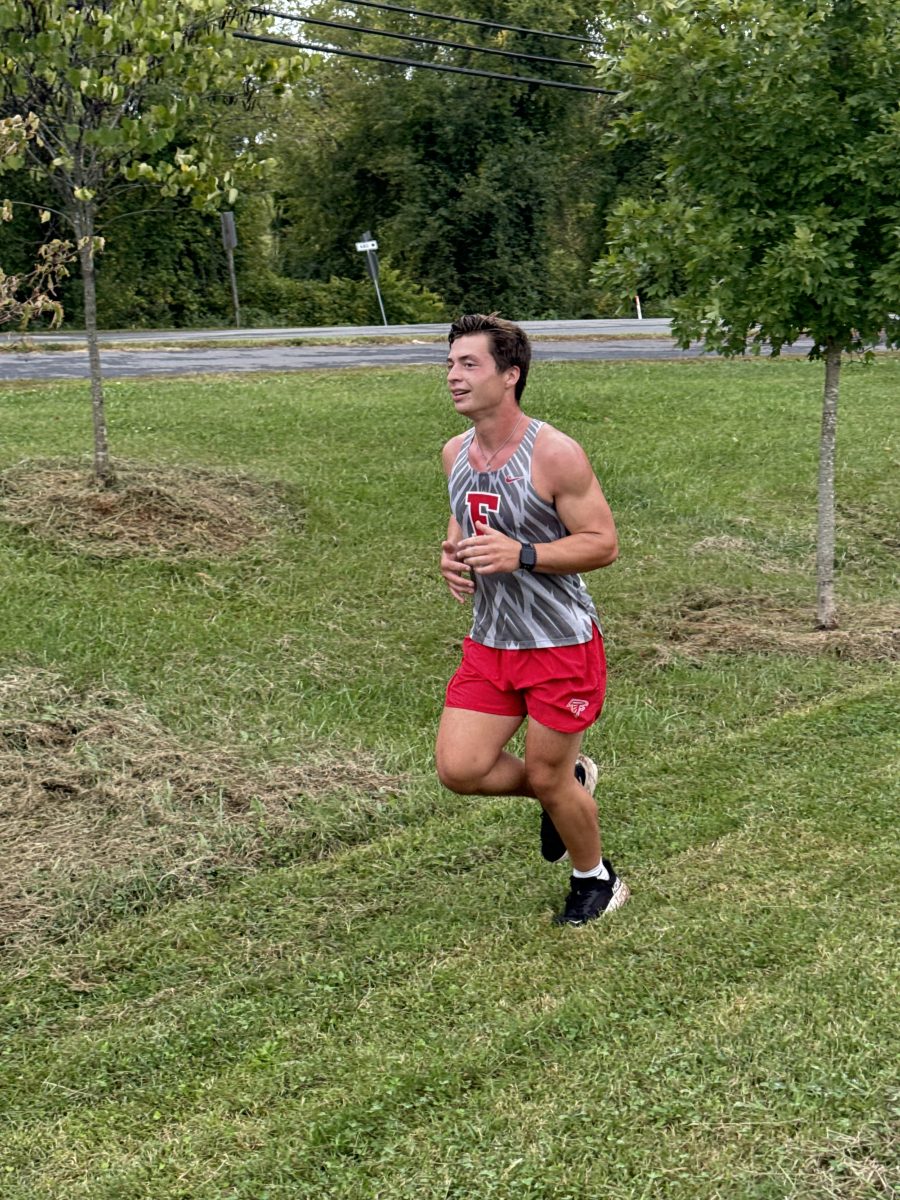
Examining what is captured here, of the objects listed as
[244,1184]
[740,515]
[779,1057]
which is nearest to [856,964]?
[779,1057]

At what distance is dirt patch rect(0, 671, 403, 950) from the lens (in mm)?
5023

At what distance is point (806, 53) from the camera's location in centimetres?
749

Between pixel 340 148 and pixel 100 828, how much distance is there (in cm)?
4077

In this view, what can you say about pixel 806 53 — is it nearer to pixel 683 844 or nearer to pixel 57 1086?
pixel 683 844

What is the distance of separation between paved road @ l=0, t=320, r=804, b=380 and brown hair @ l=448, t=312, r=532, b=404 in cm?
1330

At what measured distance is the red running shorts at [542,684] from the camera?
434 centimetres

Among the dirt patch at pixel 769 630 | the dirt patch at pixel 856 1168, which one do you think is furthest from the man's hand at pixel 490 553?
the dirt patch at pixel 769 630

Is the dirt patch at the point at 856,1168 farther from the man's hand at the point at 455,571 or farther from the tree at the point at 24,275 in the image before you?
the tree at the point at 24,275

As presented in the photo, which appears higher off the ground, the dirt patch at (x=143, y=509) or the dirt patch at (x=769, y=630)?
the dirt patch at (x=143, y=509)

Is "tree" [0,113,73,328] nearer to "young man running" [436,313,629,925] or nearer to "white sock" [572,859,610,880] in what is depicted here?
"young man running" [436,313,629,925]

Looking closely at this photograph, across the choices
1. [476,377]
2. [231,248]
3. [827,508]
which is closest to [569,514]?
[476,377]

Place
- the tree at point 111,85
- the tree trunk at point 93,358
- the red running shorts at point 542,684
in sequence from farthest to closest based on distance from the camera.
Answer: the tree trunk at point 93,358 → the tree at point 111,85 → the red running shorts at point 542,684

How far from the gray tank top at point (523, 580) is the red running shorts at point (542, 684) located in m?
0.05

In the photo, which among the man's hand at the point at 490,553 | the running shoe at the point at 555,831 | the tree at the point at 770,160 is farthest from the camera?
the tree at the point at 770,160
